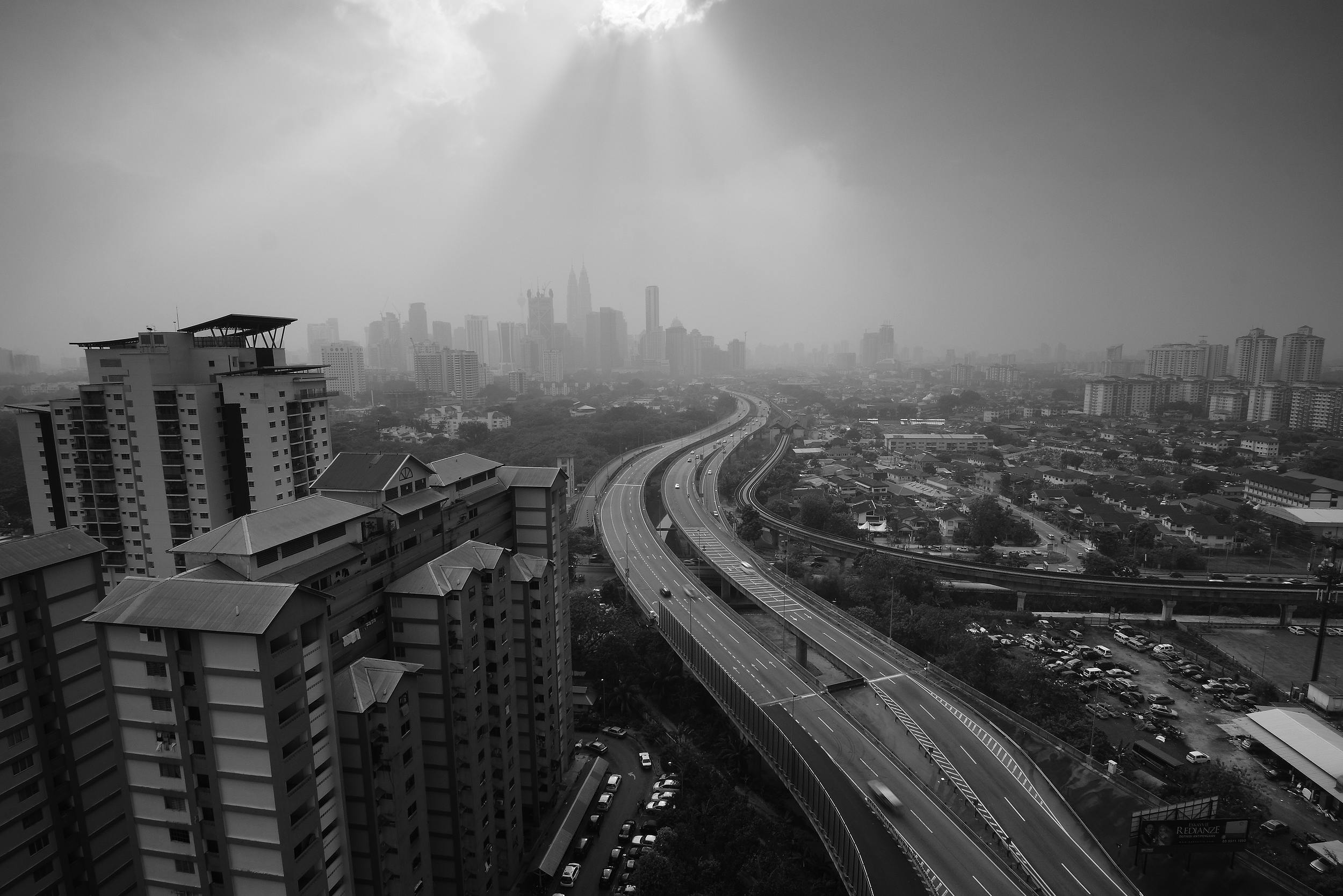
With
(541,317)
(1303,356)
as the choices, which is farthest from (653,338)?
(1303,356)

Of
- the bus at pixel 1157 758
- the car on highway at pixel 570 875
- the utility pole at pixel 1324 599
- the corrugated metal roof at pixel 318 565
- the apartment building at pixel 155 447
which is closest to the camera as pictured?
the corrugated metal roof at pixel 318 565

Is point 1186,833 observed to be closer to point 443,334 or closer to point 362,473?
point 362,473

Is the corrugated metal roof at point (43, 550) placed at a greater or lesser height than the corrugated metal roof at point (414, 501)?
lesser

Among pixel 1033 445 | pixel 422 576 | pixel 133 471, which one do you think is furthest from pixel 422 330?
pixel 422 576

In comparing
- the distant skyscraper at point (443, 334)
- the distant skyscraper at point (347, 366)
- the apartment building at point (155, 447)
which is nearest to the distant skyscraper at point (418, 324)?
the distant skyscraper at point (443, 334)

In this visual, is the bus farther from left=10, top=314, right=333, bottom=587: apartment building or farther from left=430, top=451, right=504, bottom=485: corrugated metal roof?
left=10, top=314, right=333, bottom=587: apartment building

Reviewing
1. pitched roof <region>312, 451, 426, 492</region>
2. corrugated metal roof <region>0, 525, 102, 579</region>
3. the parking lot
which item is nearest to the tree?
the parking lot

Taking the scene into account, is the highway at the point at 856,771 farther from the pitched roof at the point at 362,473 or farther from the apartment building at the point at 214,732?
the pitched roof at the point at 362,473
